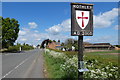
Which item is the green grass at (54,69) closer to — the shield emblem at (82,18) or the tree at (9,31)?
the shield emblem at (82,18)

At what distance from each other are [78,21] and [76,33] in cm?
28

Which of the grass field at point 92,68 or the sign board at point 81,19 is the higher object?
the sign board at point 81,19

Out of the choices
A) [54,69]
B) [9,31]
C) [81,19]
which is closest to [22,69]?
[54,69]

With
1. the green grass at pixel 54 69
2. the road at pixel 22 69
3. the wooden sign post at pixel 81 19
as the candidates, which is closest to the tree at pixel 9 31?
the road at pixel 22 69

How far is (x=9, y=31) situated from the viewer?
55406 mm

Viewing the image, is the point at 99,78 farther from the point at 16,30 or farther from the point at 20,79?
the point at 16,30

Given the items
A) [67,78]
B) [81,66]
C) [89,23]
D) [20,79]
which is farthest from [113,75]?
[20,79]

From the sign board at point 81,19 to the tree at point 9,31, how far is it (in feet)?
175

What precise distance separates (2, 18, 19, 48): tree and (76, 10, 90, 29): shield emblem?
53501 mm

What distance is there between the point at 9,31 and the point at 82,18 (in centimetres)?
5491

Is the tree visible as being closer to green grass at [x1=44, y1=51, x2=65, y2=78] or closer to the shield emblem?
green grass at [x1=44, y1=51, x2=65, y2=78]

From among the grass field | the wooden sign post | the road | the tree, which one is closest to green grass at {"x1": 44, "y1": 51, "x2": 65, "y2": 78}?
the grass field

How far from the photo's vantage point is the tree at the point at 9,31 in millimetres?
54656

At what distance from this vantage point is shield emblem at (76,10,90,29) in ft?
12.0
